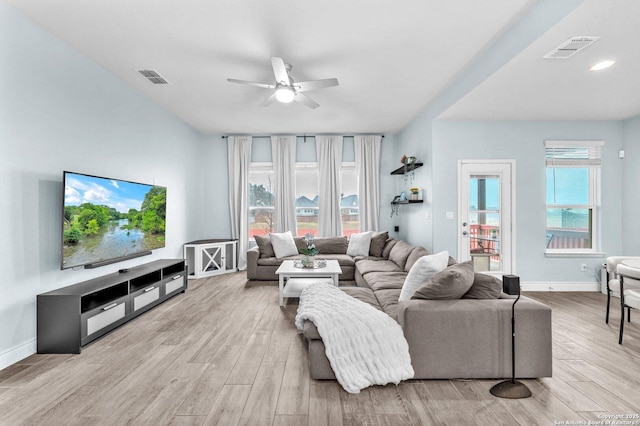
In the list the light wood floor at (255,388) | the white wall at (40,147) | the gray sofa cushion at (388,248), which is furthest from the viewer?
the gray sofa cushion at (388,248)

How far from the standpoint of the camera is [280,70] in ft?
10.5

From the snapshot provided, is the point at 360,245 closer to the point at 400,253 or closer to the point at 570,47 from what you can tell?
the point at 400,253

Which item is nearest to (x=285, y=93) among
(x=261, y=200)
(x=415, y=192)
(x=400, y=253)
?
(x=400, y=253)

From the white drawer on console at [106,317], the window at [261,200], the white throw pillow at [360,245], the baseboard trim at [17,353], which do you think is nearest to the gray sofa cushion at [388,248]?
the white throw pillow at [360,245]

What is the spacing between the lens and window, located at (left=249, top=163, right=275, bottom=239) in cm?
690

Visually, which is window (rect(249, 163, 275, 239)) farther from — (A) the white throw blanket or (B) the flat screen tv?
(A) the white throw blanket

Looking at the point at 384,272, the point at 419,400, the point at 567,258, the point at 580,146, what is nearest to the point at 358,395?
the point at 419,400

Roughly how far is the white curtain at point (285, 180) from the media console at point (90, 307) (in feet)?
9.85

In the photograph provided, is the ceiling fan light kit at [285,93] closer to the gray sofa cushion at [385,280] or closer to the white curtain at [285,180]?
the gray sofa cushion at [385,280]

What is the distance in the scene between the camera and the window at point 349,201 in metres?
6.86

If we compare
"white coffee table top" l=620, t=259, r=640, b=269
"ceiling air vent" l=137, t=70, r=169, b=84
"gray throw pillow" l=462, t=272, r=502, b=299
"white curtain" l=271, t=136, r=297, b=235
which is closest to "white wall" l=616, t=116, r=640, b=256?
"white coffee table top" l=620, t=259, r=640, b=269

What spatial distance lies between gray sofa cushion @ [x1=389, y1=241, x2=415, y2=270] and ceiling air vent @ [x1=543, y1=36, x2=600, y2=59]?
8.71ft

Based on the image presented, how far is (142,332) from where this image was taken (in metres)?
3.27

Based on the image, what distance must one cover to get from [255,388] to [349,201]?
499 cm
